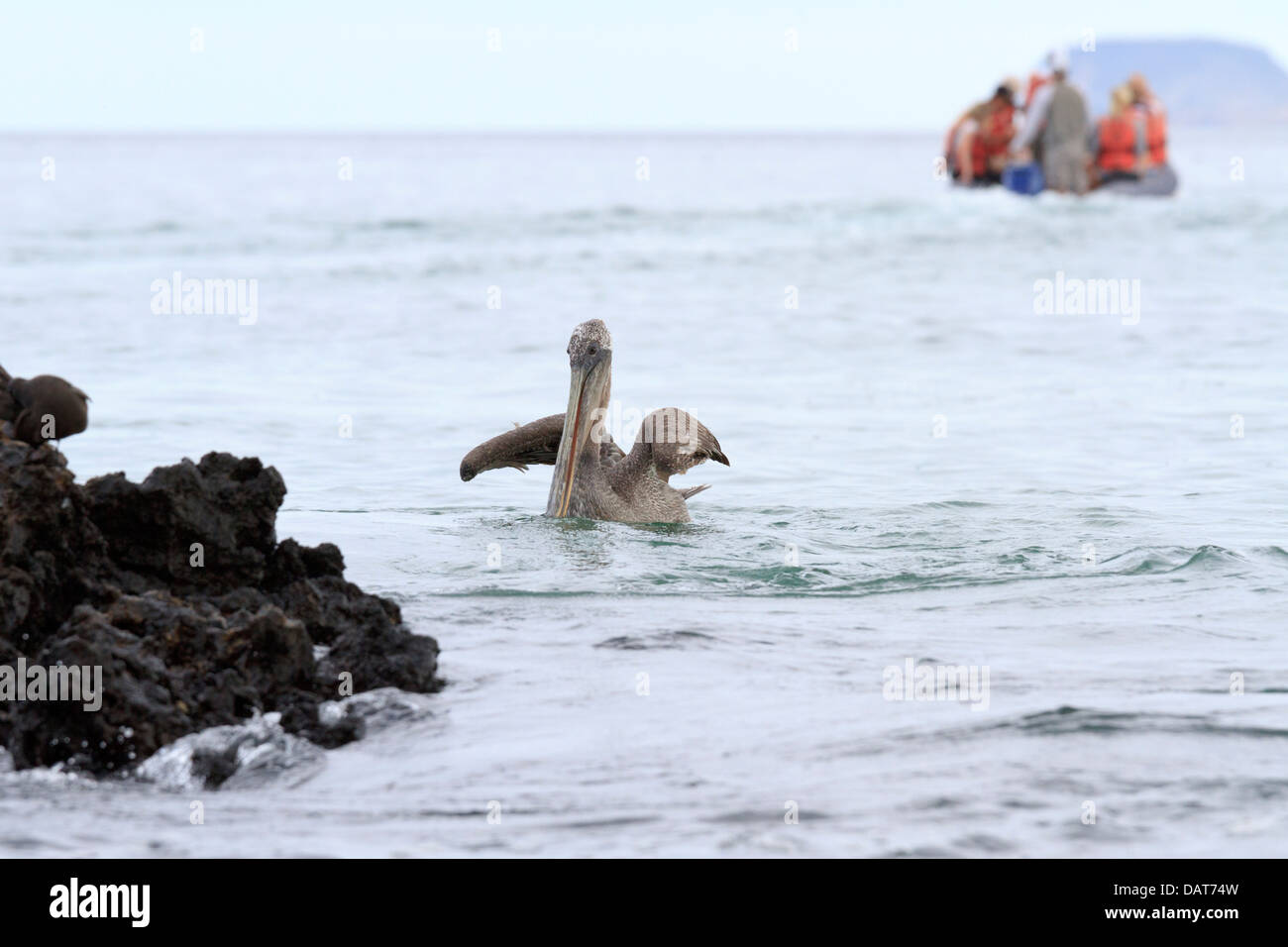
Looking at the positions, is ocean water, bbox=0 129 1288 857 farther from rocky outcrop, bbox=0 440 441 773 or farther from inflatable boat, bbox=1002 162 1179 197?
inflatable boat, bbox=1002 162 1179 197

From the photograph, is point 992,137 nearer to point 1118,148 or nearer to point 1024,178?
point 1024,178

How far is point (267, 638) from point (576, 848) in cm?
151

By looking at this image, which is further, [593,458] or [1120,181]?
[1120,181]

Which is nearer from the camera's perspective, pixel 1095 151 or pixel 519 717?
pixel 519 717

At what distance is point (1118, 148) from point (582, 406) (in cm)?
3437

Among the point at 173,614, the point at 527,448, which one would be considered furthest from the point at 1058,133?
the point at 173,614

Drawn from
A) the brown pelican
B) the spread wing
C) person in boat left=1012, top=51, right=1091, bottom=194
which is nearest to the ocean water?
the brown pelican

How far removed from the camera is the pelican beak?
348 inches

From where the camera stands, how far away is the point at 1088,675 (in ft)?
20.2

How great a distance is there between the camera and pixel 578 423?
28.9 ft

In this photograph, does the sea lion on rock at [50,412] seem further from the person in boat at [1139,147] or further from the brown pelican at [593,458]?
the person in boat at [1139,147]
